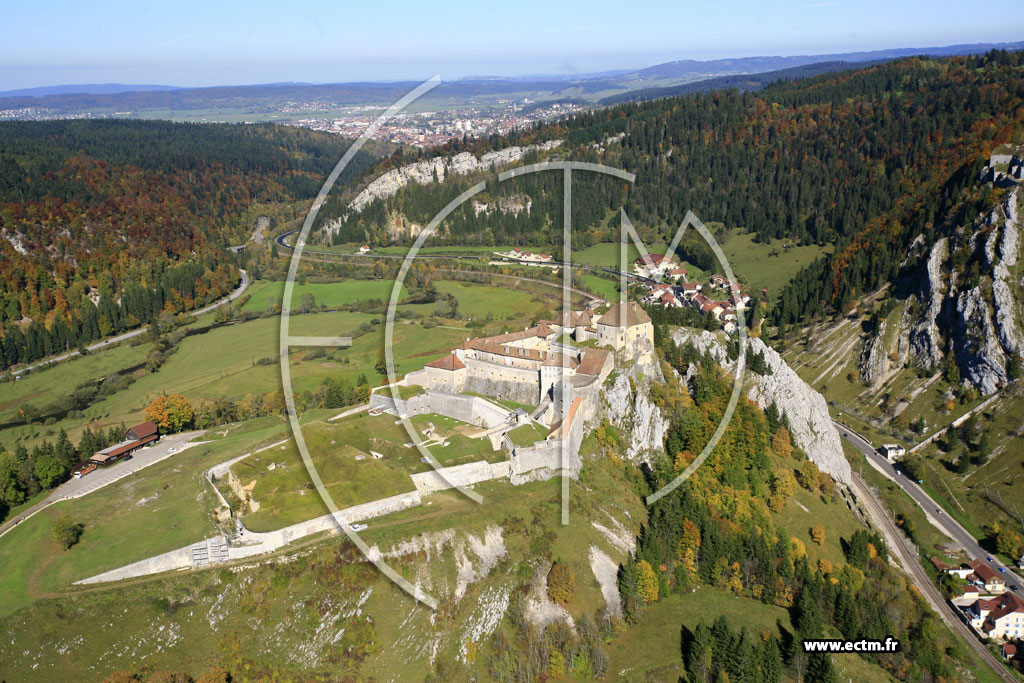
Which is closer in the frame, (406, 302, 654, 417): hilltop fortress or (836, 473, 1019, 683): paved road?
(836, 473, 1019, 683): paved road

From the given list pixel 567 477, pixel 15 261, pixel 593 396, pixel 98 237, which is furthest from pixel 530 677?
pixel 98 237

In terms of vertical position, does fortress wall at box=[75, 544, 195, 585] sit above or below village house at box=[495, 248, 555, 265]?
above

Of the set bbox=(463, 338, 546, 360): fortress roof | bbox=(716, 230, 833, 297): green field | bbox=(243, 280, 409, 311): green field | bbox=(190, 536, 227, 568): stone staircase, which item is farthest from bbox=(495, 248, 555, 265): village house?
bbox=(190, 536, 227, 568): stone staircase

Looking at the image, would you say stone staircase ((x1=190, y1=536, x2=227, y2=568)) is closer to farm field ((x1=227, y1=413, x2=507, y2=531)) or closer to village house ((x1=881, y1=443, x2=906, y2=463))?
farm field ((x1=227, y1=413, x2=507, y2=531))

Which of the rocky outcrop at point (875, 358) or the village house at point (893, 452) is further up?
the rocky outcrop at point (875, 358)

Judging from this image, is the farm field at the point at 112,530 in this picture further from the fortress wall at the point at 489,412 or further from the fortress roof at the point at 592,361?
the fortress roof at the point at 592,361

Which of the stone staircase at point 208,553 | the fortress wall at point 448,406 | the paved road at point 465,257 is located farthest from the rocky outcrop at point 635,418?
the paved road at point 465,257
